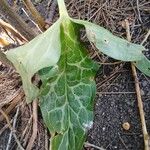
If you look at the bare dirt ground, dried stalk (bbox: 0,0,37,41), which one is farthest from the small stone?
dried stalk (bbox: 0,0,37,41)

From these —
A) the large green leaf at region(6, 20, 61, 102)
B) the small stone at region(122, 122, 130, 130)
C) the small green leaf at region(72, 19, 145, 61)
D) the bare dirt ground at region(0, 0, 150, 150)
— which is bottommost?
the small stone at region(122, 122, 130, 130)

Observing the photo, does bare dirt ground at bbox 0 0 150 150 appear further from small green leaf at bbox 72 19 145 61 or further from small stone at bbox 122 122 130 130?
small green leaf at bbox 72 19 145 61

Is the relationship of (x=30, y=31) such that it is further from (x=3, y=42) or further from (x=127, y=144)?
(x=127, y=144)

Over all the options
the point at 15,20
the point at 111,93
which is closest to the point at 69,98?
the point at 111,93

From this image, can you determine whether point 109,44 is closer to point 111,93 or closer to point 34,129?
point 111,93

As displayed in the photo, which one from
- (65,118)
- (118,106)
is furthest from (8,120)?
(118,106)

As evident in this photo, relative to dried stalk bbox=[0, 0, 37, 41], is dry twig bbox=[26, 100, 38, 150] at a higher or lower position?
lower

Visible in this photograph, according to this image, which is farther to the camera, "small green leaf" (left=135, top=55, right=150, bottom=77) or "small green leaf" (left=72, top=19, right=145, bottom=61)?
"small green leaf" (left=135, top=55, right=150, bottom=77)

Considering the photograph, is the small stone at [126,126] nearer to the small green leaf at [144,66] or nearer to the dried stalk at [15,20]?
the small green leaf at [144,66]
